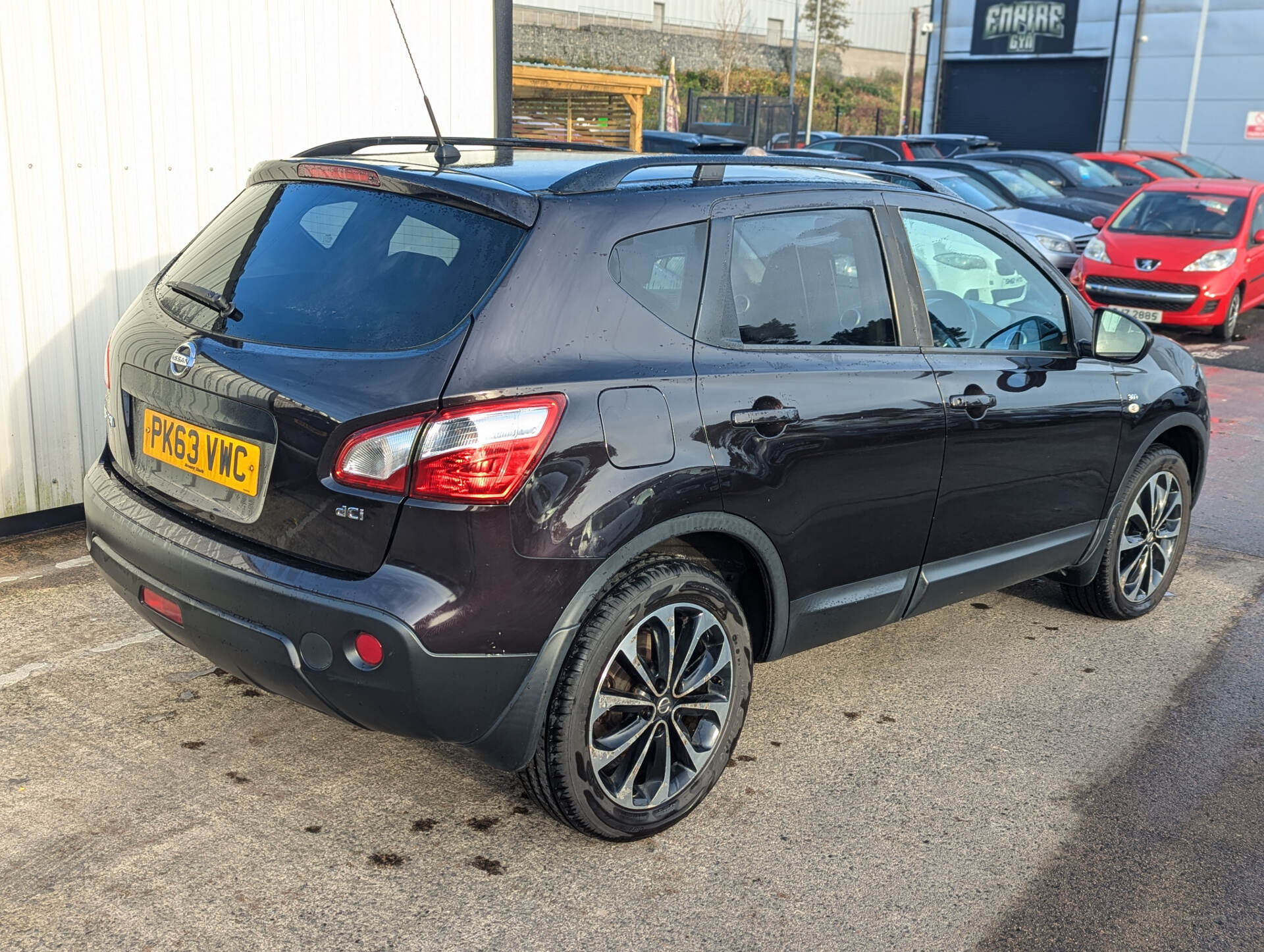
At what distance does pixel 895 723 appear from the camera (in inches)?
161

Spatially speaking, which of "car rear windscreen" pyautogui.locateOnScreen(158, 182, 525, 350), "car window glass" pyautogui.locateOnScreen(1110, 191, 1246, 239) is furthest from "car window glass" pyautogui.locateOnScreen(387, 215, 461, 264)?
"car window glass" pyautogui.locateOnScreen(1110, 191, 1246, 239)

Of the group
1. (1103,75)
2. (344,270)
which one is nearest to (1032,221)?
(344,270)

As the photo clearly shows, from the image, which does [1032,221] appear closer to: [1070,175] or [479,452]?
[1070,175]

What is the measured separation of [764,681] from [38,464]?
11.0 feet

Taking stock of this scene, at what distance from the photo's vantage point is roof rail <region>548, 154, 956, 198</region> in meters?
3.16

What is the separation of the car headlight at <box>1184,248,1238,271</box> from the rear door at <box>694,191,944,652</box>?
1038cm

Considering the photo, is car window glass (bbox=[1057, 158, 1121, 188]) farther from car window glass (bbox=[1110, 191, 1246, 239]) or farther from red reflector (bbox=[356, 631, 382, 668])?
red reflector (bbox=[356, 631, 382, 668])

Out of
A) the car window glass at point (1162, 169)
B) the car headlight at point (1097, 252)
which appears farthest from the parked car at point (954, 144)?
the car headlight at point (1097, 252)

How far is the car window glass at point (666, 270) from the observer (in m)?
3.15

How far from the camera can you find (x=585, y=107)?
71.4 feet

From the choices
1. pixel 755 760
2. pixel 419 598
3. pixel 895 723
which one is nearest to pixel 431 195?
pixel 419 598

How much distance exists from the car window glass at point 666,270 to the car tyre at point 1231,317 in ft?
37.0

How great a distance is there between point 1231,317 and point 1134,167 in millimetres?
9564

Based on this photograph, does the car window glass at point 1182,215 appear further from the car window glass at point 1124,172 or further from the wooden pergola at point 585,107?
the wooden pergola at point 585,107
